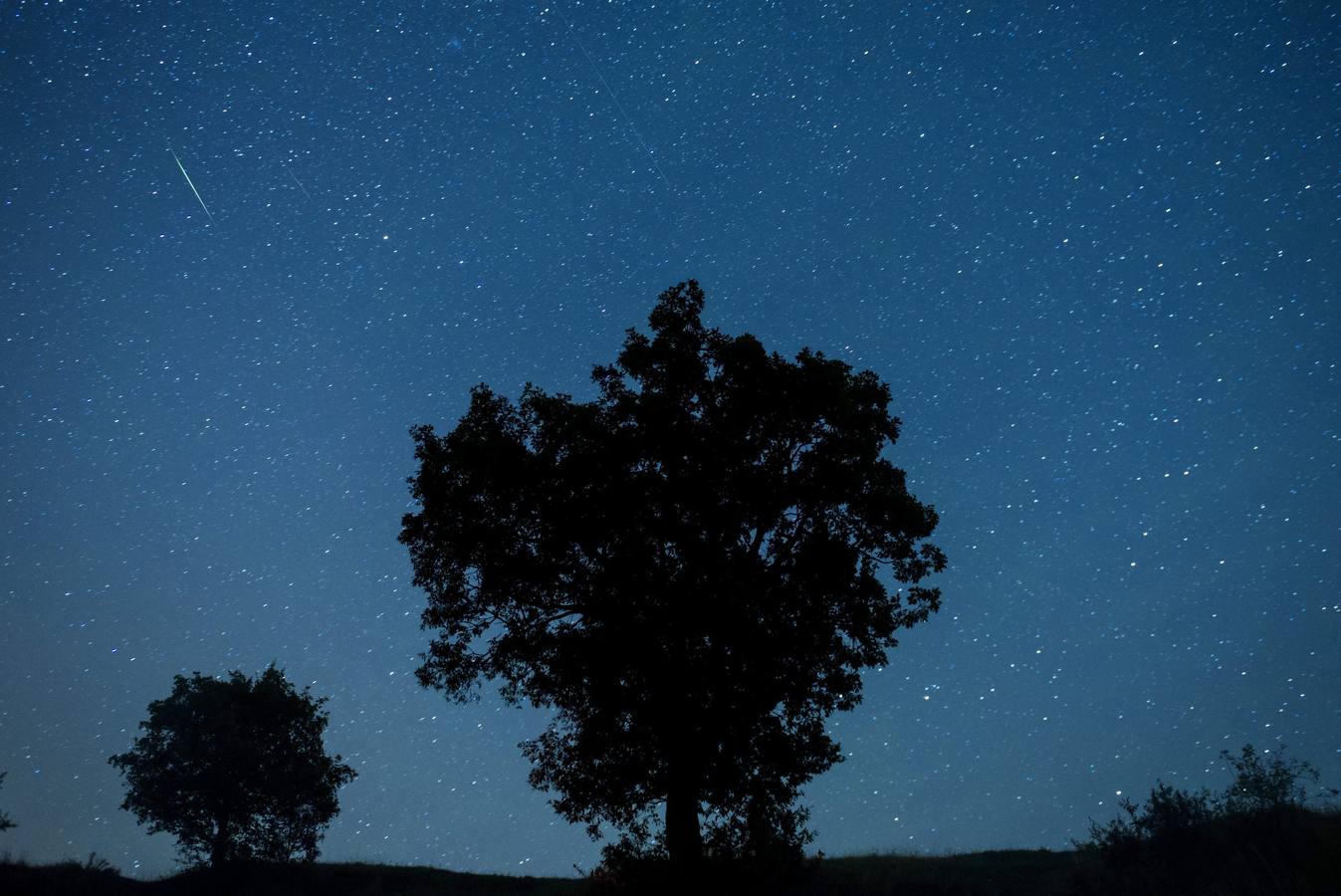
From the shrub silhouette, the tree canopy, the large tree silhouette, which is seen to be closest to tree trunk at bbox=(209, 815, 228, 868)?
Answer: the tree canopy

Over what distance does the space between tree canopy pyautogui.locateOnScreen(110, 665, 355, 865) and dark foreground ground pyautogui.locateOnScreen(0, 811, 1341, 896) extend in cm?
236

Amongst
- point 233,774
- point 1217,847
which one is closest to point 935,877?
point 1217,847

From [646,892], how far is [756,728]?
403 centimetres

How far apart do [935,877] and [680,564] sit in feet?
33.9

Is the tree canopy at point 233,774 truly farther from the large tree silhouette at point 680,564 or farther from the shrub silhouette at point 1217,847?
the shrub silhouette at point 1217,847

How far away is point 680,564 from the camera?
1850cm

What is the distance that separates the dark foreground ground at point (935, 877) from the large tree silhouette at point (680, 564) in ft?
7.82

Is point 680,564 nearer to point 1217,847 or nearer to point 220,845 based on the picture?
point 1217,847

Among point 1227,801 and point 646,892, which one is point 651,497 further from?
point 1227,801

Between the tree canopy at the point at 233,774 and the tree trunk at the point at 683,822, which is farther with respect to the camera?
the tree canopy at the point at 233,774

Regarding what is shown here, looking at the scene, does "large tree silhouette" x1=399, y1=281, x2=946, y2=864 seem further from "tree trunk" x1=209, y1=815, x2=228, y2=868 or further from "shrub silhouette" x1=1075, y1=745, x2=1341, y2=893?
"tree trunk" x1=209, y1=815, x2=228, y2=868

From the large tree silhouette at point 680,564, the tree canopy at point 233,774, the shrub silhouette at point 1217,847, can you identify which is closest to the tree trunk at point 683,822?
the large tree silhouette at point 680,564

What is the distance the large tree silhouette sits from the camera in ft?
57.3

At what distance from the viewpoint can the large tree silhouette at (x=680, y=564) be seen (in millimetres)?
17453
